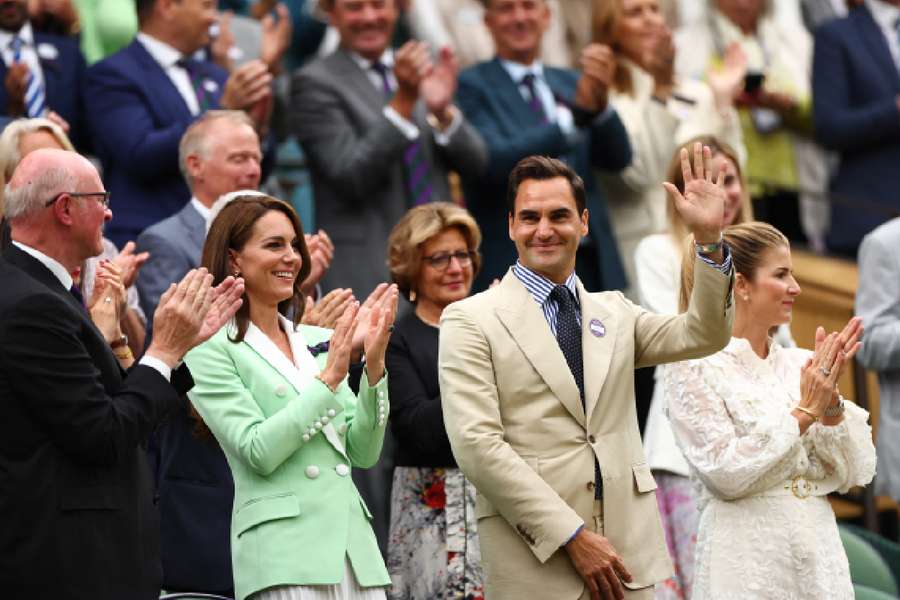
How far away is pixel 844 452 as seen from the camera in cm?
476

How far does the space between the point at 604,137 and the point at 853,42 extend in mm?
1828

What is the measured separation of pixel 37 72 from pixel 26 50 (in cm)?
11

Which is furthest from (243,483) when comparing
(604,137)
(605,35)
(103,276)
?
(605,35)

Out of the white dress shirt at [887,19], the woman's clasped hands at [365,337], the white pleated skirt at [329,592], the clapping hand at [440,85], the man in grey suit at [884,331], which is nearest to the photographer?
the white pleated skirt at [329,592]

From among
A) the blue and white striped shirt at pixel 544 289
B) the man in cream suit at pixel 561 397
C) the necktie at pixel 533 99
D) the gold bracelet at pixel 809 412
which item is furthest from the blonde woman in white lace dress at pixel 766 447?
the necktie at pixel 533 99

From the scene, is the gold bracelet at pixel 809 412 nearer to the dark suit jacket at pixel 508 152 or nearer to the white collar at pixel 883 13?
the dark suit jacket at pixel 508 152

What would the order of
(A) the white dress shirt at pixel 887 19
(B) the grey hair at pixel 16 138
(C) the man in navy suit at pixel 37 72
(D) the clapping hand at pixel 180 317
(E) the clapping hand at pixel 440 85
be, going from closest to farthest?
(D) the clapping hand at pixel 180 317
(B) the grey hair at pixel 16 138
(C) the man in navy suit at pixel 37 72
(E) the clapping hand at pixel 440 85
(A) the white dress shirt at pixel 887 19

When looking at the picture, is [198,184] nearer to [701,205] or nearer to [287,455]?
[287,455]

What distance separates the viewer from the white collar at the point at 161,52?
21.6ft

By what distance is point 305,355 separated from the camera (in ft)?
15.1

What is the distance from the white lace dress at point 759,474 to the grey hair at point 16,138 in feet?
7.25

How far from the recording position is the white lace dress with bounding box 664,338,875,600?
457 cm

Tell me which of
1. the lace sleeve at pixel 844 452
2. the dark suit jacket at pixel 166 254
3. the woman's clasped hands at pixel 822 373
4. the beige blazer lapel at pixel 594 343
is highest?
the dark suit jacket at pixel 166 254

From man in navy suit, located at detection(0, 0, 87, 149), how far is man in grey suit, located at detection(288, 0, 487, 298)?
925 millimetres
